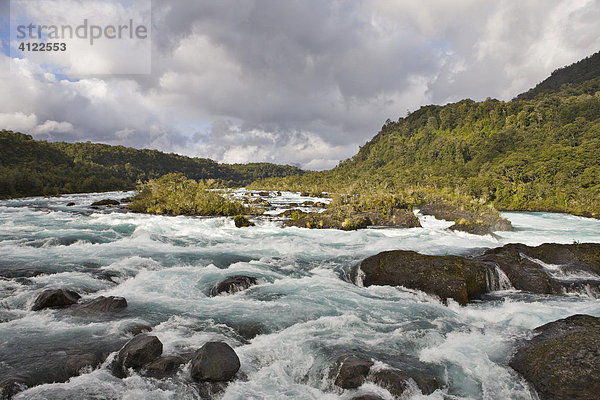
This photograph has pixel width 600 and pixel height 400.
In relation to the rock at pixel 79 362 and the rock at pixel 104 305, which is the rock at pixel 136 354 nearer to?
the rock at pixel 79 362

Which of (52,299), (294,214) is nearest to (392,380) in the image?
(52,299)

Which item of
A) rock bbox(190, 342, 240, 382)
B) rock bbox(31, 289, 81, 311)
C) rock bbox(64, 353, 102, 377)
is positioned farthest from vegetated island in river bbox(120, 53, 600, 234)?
rock bbox(64, 353, 102, 377)

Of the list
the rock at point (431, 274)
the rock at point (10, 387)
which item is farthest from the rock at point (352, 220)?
the rock at point (10, 387)

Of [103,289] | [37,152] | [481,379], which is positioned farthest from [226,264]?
[37,152]

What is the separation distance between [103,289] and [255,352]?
6686 millimetres

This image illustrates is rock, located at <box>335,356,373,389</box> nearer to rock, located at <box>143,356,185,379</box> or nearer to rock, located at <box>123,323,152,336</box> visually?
rock, located at <box>143,356,185,379</box>

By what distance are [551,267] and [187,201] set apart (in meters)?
28.4

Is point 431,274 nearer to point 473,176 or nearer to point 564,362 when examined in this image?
point 564,362

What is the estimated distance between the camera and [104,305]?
9031 mm

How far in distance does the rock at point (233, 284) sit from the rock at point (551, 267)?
29.5 feet

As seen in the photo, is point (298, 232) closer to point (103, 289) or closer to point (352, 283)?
point (352, 283)

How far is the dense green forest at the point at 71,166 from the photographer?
2172 inches

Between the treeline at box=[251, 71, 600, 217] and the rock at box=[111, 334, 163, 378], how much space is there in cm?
3221

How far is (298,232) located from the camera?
23453 mm
